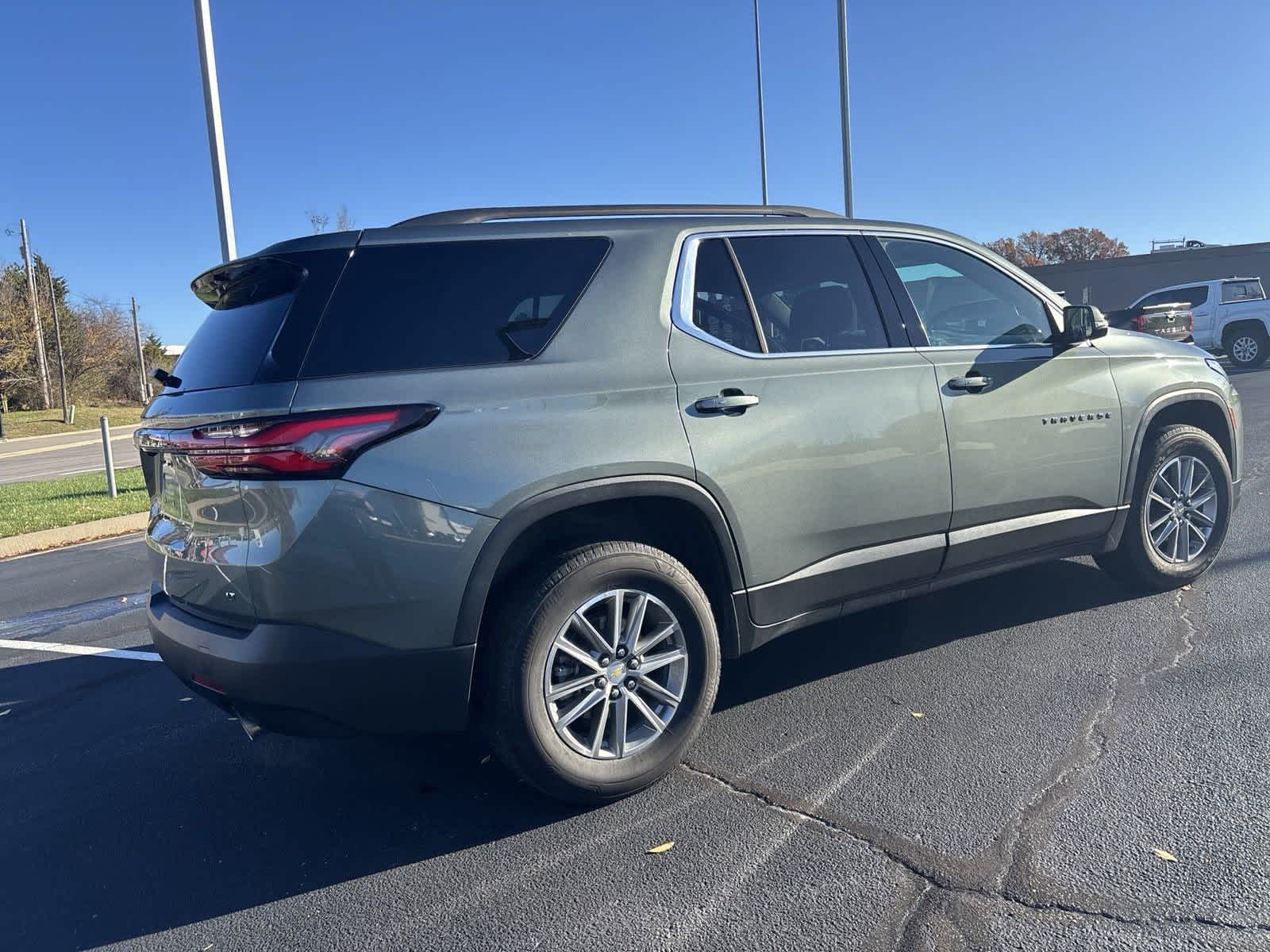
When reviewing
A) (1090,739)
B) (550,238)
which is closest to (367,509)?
(550,238)

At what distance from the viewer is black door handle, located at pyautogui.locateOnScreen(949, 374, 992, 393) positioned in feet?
12.9

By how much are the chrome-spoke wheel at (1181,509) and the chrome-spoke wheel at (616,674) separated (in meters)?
2.87

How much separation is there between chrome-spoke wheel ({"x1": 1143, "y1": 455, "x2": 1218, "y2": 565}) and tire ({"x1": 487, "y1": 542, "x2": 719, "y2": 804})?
2.80m

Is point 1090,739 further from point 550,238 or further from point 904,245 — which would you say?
point 550,238

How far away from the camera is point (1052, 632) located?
4.45 meters

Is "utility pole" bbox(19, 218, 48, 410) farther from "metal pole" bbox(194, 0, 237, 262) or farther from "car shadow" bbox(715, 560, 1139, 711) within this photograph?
"car shadow" bbox(715, 560, 1139, 711)

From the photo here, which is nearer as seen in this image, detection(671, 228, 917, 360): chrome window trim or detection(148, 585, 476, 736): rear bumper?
detection(148, 585, 476, 736): rear bumper

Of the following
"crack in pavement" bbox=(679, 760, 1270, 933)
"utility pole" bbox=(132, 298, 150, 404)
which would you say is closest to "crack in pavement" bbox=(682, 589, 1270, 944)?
"crack in pavement" bbox=(679, 760, 1270, 933)

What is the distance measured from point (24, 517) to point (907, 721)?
36.6ft

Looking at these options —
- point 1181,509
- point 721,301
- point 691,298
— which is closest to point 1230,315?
point 1181,509

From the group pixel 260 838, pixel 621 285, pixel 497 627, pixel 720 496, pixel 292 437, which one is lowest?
pixel 260 838

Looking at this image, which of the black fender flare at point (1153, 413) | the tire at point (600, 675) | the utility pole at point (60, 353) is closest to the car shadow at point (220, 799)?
the tire at point (600, 675)

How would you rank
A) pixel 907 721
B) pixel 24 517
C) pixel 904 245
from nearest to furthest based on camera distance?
pixel 907 721 < pixel 904 245 < pixel 24 517

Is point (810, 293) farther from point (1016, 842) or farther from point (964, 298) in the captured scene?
point (1016, 842)
